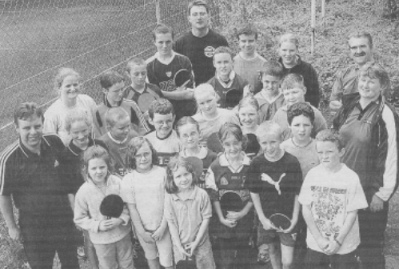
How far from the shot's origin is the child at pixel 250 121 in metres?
4.57

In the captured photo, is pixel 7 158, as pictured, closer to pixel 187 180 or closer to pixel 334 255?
pixel 187 180

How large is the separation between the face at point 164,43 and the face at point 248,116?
1.41 m

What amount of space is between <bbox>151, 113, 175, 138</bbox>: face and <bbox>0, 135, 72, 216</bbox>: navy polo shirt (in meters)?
0.79

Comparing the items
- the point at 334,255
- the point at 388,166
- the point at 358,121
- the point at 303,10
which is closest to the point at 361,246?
the point at 334,255

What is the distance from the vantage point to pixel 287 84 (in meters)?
4.68

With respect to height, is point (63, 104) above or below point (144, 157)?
above

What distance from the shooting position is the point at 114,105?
4.92 metres

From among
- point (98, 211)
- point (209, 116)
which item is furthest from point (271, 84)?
point (98, 211)

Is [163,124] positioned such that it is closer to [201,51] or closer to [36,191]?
[36,191]

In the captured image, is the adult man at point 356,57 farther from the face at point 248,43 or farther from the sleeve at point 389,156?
the face at point 248,43

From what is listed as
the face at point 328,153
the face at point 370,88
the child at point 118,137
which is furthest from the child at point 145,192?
the face at point 370,88

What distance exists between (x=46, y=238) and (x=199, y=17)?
2.95 metres

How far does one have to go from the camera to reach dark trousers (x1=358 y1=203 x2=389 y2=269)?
414cm

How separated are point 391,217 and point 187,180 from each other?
7.97ft
